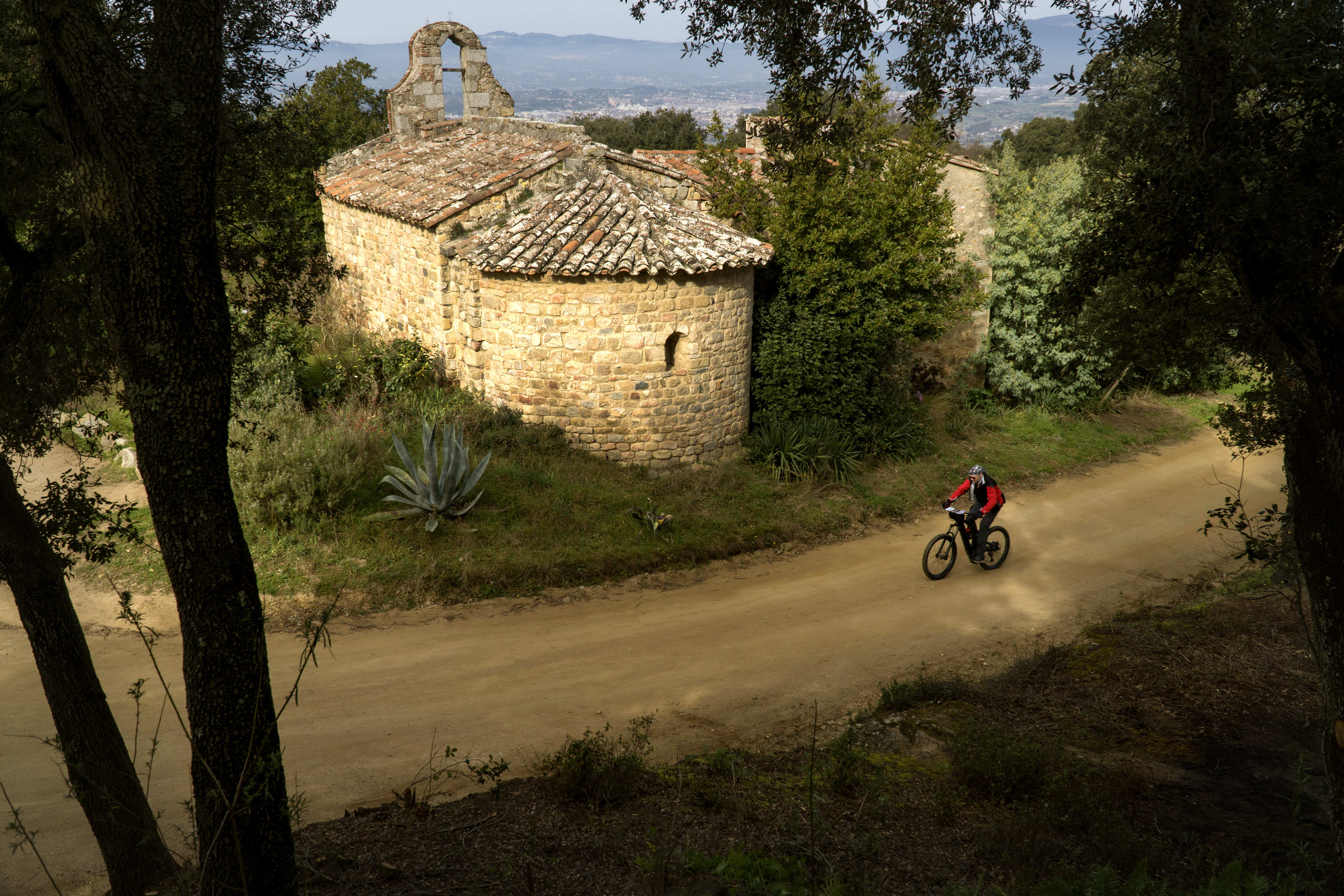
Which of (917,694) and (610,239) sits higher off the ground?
(610,239)

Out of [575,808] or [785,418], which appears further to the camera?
[785,418]

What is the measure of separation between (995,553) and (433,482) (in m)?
7.75

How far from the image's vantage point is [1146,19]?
5.72 metres

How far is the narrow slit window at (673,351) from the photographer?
13250mm

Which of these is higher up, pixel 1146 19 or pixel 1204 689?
pixel 1146 19

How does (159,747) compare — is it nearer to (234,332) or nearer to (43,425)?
(43,425)

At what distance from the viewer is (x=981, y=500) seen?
11117mm

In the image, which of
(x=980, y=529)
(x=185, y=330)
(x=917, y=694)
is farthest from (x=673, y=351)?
(x=185, y=330)

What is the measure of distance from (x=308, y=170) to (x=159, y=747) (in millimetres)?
5208

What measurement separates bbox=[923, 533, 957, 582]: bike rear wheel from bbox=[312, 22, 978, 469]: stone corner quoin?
4.02 metres

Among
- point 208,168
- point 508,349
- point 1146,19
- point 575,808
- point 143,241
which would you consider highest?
point 1146,19

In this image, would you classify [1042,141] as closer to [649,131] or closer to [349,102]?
[649,131]

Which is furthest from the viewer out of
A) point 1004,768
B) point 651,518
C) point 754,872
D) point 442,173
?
point 442,173

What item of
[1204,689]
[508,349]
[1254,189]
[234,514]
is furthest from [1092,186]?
[508,349]
